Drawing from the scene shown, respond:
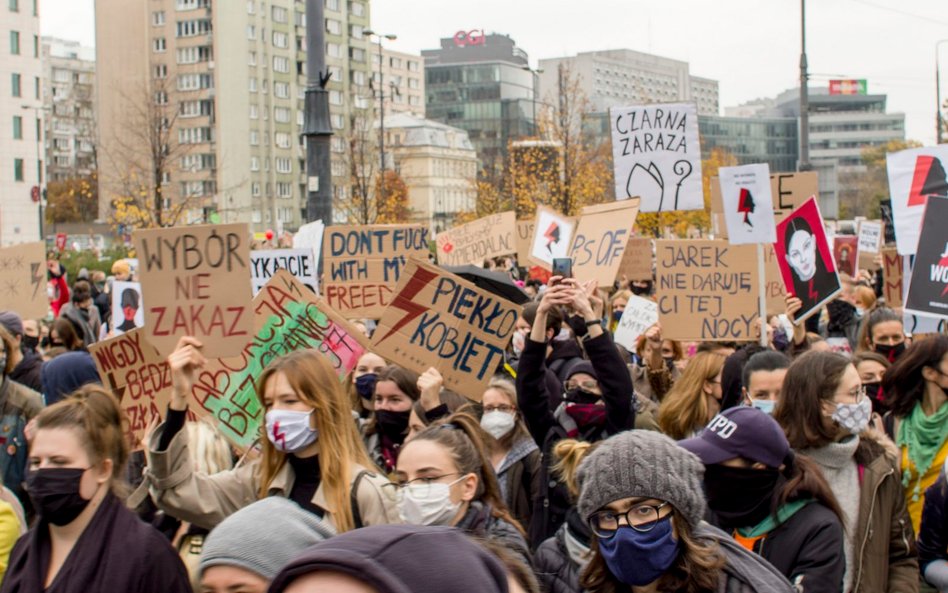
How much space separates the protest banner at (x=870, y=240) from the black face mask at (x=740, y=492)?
1373cm

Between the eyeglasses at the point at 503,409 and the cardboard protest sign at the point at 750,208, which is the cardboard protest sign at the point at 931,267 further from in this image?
the eyeglasses at the point at 503,409

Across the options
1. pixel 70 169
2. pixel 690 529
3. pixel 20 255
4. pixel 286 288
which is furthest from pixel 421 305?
pixel 70 169

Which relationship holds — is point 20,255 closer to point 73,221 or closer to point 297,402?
point 297,402

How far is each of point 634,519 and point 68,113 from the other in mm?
136203

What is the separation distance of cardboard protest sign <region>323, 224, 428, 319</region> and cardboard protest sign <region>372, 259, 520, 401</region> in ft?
9.16

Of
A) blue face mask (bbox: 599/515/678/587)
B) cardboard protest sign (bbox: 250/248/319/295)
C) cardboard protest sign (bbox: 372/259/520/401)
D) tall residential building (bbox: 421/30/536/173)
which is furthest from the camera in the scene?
tall residential building (bbox: 421/30/536/173)

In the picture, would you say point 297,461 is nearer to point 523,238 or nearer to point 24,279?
point 24,279

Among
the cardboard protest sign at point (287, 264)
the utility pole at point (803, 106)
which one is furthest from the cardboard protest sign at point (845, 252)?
the cardboard protest sign at point (287, 264)

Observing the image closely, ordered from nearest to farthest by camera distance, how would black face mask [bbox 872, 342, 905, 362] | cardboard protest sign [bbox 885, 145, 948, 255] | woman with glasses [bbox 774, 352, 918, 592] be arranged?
woman with glasses [bbox 774, 352, 918, 592], black face mask [bbox 872, 342, 905, 362], cardboard protest sign [bbox 885, 145, 948, 255]

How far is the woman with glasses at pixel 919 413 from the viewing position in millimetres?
5738

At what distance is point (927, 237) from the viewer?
24.7ft

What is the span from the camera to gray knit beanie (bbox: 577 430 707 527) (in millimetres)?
3221

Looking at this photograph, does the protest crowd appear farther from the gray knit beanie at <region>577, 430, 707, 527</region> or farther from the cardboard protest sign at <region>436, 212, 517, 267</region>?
the cardboard protest sign at <region>436, 212, 517, 267</region>

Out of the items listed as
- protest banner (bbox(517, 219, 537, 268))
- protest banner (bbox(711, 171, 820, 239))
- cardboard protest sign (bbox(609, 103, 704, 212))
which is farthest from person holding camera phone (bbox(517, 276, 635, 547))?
protest banner (bbox(517, 219, 537, 268))
